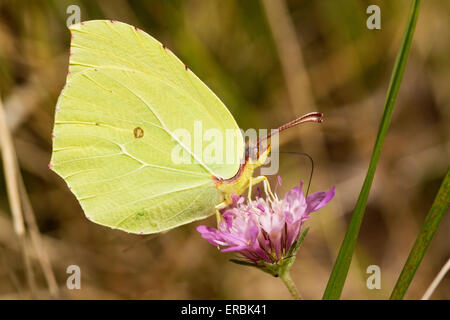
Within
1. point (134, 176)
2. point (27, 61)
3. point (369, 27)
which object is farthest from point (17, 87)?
point (369, 27)

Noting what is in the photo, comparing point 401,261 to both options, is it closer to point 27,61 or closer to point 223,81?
point 223,81

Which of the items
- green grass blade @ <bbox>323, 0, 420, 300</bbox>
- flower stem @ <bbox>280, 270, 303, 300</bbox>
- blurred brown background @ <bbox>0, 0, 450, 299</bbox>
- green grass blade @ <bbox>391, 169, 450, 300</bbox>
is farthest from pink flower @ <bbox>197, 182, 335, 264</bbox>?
blurred brown background @ <bbox>0, 0, 450, 299</bbox>

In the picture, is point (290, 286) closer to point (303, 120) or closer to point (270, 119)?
point (303, 120)

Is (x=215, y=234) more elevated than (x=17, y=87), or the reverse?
(x=17, y=87)

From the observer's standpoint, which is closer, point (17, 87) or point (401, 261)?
point (17, 87)

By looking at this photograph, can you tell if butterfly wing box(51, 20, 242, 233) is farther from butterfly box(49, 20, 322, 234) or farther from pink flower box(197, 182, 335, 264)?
pink flower box(197, 182, 335, 264)
